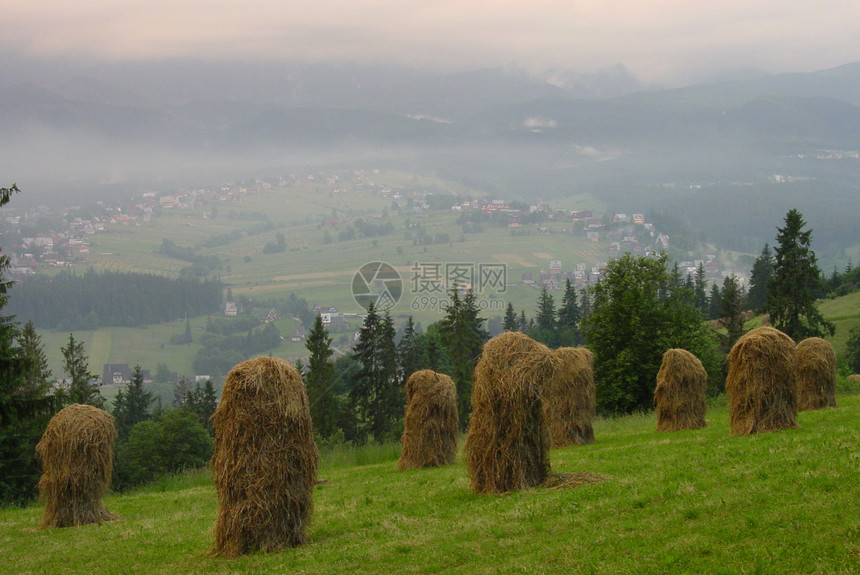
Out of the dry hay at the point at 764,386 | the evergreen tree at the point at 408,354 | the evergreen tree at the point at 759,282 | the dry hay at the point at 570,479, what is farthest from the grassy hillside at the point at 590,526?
the evergreen tree at the point at 759,282

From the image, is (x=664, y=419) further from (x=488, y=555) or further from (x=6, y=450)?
(x=6, y=450)

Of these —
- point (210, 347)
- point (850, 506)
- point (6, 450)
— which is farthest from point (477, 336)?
point (210, 347)

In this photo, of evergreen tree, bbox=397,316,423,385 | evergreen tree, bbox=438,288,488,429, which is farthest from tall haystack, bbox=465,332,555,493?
evergreen tree, bbox=397,316,423,385

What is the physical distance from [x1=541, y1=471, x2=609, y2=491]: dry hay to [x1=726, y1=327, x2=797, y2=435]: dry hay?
6.61 m

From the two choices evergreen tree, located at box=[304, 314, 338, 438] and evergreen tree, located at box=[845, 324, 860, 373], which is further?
evergreen tree, located at box=[304, 314, 338, 438]

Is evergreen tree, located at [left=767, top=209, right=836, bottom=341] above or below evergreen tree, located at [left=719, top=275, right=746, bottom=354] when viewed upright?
above

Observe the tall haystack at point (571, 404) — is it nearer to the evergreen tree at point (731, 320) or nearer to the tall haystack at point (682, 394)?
the tall haystack at point (682, 394)

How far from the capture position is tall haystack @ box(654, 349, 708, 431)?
25.6 m

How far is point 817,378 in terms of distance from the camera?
A: 2834 cm

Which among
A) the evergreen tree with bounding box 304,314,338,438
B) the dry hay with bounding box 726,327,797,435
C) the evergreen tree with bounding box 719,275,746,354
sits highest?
the dry hay with bounding box 726,327,797,435

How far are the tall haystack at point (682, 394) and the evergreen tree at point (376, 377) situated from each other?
45.3 meters

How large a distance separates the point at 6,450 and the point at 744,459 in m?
41.4

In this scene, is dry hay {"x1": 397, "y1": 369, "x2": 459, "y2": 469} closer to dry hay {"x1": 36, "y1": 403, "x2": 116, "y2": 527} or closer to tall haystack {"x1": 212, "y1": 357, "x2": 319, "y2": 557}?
dry hay {"x1": 36, "y1": 403, "x2": 116, "y2": 527}

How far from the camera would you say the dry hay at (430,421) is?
79.8ft
